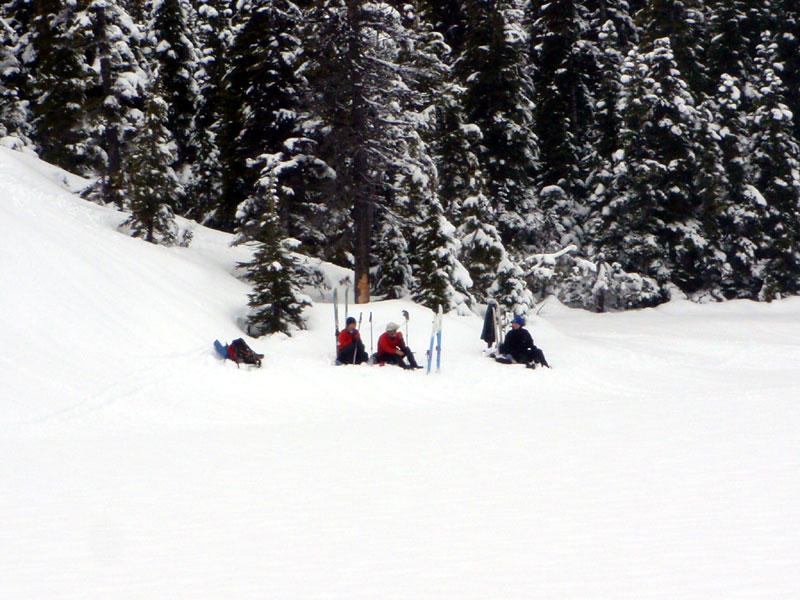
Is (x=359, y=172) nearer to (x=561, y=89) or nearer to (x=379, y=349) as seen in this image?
(x=379, y=349)

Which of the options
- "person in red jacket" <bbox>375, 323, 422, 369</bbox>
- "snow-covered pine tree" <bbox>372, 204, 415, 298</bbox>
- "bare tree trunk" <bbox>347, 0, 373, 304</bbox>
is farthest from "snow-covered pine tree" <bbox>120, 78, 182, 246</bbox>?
"person in red jacket" <bbox>375, 323, 422, 369</bbox>

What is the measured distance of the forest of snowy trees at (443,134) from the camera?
21.3m

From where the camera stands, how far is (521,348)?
59.3ft

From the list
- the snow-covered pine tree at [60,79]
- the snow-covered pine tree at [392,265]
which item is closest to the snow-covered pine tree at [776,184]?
the snow-covered pine tree at [392,265]

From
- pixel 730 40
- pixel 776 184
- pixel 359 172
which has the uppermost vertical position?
pixel 730 40

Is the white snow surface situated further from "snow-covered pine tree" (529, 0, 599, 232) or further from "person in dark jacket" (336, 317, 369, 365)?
"snow-covered pine tree" (529, 0, 599, 232)

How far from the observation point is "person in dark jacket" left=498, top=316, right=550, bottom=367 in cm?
1798

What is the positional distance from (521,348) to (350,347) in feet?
12.9

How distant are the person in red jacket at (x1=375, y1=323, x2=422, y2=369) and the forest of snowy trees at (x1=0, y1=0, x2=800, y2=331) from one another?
7.80 ft

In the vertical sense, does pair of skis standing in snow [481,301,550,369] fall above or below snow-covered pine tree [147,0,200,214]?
below

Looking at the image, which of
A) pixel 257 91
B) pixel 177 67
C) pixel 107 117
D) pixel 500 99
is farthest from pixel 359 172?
pixel 177 67

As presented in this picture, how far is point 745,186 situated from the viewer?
32.4m

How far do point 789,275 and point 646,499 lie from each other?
28.8m

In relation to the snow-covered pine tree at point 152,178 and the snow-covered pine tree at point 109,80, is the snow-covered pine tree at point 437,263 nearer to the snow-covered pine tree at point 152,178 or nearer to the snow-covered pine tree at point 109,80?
the snow-covered pine tree at point 152,178
